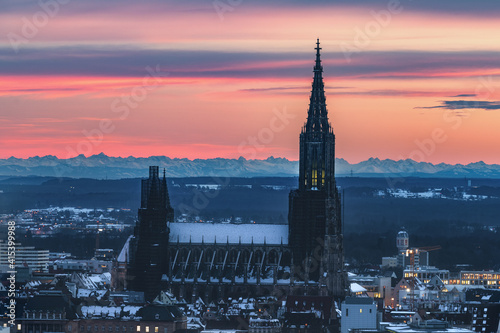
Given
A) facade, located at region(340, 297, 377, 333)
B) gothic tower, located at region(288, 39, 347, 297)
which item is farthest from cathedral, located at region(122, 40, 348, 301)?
facade, located at region(340, 297, 377, 333)

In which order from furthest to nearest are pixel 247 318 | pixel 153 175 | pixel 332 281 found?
pixel 153 175 < pixel 332 281 < pixel 247 318

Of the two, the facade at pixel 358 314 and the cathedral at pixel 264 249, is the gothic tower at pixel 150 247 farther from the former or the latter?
the facade at pixel 358 314

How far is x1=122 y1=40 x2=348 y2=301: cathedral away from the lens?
184125 millimetres

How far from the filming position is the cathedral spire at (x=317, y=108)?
186 meters

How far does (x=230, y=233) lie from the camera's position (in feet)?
624

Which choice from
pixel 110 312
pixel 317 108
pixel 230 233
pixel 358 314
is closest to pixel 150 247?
pixel 230 233

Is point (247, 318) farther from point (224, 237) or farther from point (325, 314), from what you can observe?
point (224, 237)

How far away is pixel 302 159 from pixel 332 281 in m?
14.6

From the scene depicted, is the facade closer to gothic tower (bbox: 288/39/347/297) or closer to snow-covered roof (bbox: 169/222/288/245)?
gothic tower (bbox: 288/39/347/297)

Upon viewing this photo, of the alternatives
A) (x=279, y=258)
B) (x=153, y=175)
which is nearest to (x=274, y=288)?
(x=279, y=258)

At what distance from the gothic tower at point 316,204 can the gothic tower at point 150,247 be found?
48.0 feet

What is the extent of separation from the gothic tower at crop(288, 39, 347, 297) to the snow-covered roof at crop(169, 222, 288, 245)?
2133mm

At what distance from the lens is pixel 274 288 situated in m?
184

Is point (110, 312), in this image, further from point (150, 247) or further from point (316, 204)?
point (316, 204)
